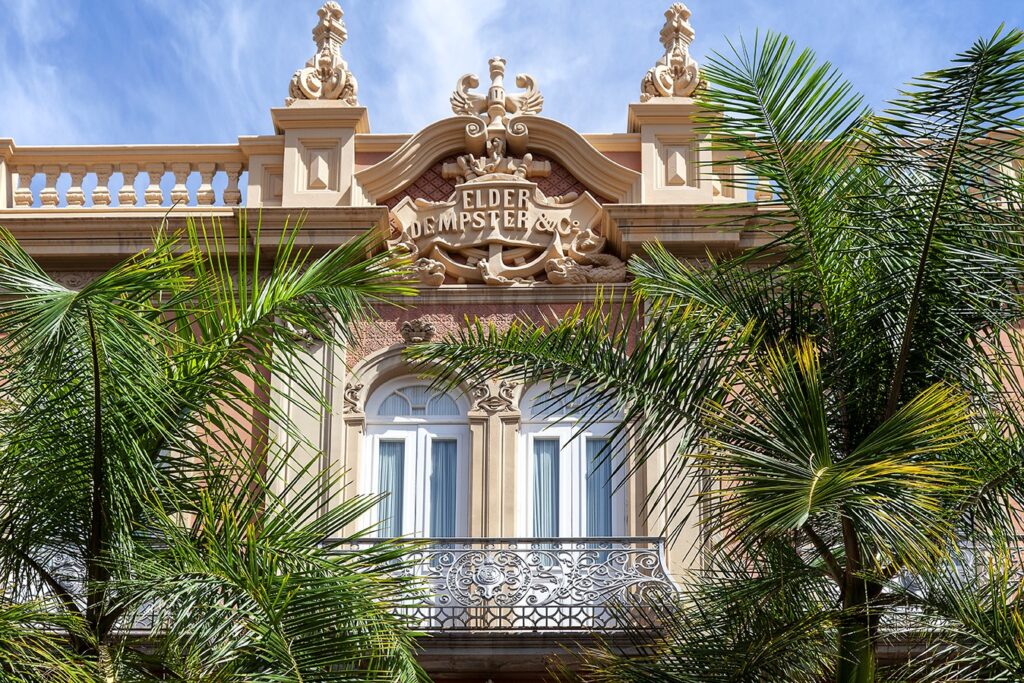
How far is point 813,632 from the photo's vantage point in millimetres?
10500

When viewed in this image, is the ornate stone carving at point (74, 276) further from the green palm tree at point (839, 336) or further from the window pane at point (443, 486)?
the green palm tree at point (839, 336)

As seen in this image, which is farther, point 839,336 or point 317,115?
point 317,115

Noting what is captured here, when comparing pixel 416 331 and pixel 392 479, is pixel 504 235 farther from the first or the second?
pixel 392 479

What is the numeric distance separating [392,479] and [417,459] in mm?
272

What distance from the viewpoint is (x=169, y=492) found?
1073 cm

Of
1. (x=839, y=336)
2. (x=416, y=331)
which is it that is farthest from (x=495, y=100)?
(x=839, y=336)

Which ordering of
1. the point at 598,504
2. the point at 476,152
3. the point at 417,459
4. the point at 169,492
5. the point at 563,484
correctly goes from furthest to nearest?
the point at 476,152
the point at 417,459
the point at 563,484
the point at 598,504
the point at 169,492

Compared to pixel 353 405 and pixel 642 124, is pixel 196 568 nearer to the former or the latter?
pixel 353 405

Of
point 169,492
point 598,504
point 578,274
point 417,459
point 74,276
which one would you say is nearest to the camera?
point 169,492

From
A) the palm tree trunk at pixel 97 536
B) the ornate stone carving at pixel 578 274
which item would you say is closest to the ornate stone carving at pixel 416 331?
the ornate stone carving at pixel 578 274

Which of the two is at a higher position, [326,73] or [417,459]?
[326,73]

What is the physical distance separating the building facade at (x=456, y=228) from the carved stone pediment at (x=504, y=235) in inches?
0.7

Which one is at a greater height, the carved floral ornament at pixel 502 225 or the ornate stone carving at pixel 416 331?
the carved floral ornament at pixel 502 225

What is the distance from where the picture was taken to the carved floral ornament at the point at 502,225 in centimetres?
1688
